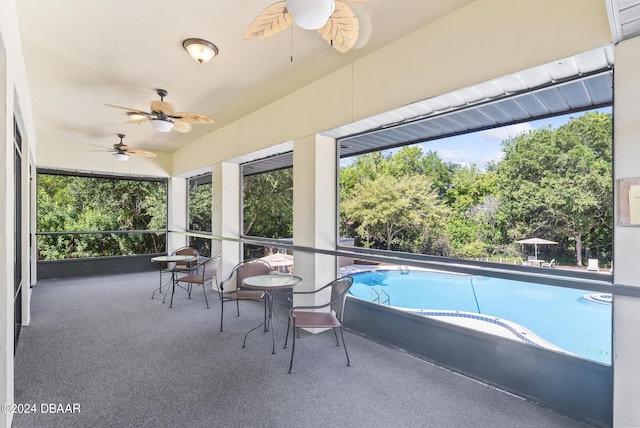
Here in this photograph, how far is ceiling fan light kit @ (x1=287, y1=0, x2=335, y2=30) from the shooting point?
5.14 ft

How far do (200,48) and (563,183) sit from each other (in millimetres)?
3330

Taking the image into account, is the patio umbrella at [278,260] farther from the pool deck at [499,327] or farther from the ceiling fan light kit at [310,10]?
the ceiling fan light kit at [310,10]

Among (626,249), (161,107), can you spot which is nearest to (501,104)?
(626,249)

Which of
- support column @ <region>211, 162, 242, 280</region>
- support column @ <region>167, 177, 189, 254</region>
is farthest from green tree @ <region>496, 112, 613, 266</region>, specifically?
support column @ <region>167, 177, 189, 254</region>

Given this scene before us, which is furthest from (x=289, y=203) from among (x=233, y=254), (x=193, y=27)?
(x=193, y=27)

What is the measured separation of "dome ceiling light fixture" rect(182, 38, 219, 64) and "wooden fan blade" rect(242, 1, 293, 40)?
106 centimetres

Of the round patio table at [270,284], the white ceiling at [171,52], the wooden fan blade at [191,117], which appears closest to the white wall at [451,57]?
the white ceiling at [171,52]

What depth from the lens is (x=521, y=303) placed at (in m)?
3.20

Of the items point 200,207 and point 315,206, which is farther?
point 200,207

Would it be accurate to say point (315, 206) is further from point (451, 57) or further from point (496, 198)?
point (451, 57)

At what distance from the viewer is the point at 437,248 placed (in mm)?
3260

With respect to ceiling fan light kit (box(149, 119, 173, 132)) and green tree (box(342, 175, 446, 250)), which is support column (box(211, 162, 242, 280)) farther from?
green tree (box(342, 175, 446, 250))

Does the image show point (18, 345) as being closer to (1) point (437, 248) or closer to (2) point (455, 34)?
(1) point (437, 248)

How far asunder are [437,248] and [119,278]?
22.2 feet
